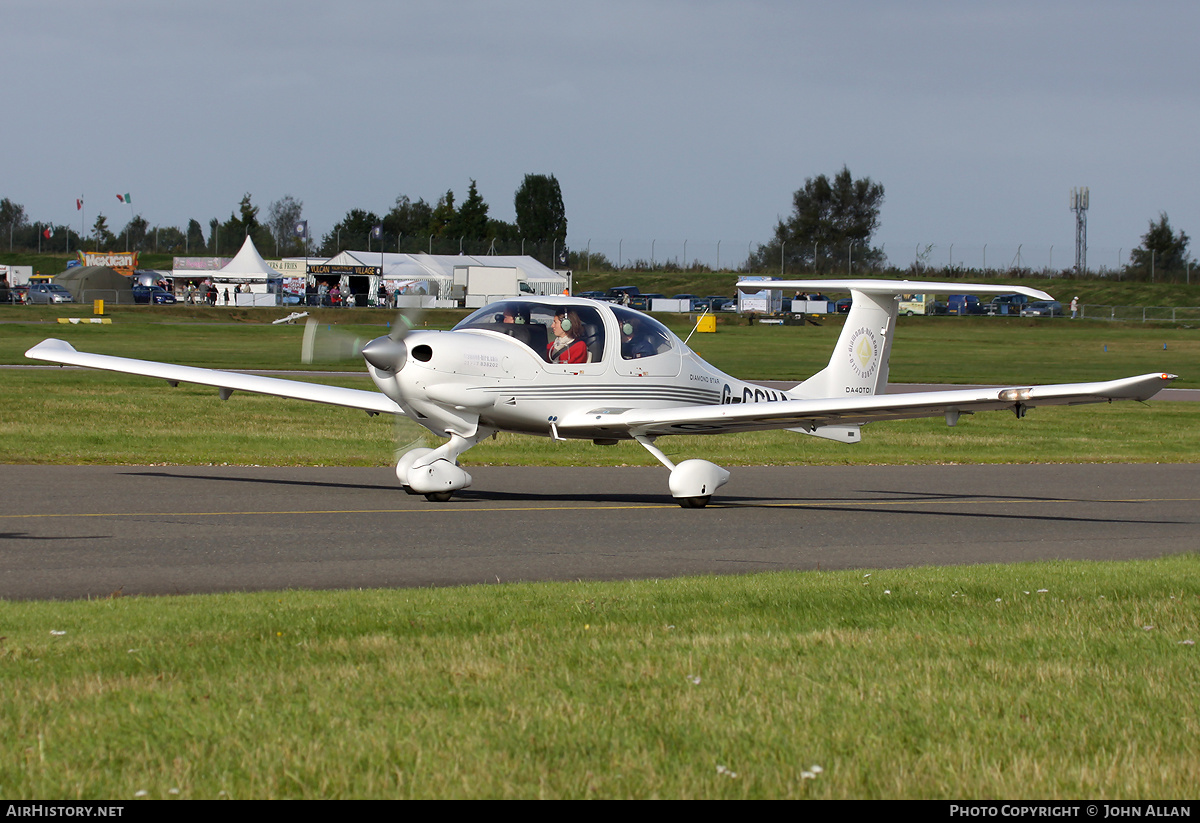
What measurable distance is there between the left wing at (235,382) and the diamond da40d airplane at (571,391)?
27 millimetres

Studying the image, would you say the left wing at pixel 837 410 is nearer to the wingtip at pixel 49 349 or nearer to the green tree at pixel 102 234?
the wingtip at pixel 49 349

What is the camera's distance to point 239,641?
6.05 metres

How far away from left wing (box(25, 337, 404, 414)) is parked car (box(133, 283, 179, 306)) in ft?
240

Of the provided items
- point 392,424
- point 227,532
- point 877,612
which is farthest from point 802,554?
point 392,424

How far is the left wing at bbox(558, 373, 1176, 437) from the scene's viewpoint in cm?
1165

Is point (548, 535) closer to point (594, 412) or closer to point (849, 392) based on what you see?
point (594, 412)

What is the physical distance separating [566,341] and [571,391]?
1.90 ft

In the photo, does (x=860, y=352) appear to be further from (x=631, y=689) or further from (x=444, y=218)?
(x=444, y=218)

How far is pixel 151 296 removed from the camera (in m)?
85.5

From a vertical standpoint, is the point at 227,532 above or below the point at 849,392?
below

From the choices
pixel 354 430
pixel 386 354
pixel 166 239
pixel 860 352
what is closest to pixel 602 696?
pixel 386 354

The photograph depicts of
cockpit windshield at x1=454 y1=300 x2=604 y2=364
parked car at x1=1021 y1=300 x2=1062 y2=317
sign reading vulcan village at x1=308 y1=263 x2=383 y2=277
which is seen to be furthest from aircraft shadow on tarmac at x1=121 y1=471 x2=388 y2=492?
parked car at x1=1021 y1=300 x2=1062 y2=317

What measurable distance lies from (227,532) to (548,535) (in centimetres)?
287

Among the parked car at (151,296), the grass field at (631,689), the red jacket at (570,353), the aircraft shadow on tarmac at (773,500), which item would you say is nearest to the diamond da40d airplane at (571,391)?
the red jacket at (570,353)
